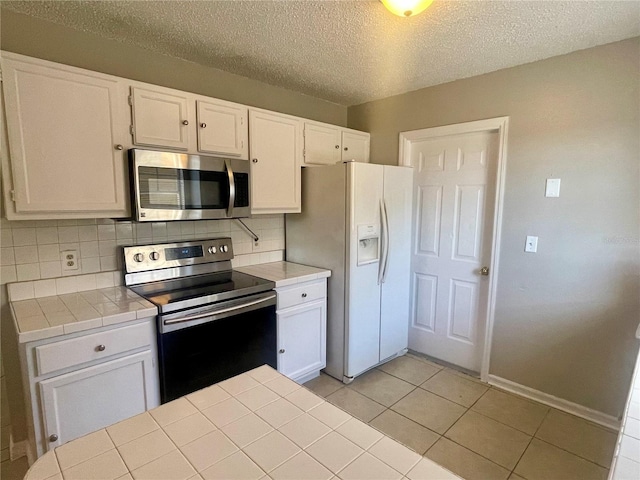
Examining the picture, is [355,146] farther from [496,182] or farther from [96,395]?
[96,395]

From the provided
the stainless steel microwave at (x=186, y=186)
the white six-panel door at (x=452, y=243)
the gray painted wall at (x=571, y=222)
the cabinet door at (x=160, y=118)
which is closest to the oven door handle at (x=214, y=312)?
the stainless steel microwave at (x=186, y=186)

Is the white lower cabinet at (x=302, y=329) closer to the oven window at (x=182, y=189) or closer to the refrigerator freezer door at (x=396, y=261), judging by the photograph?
the refrigerator freezer door at (x=396, y=261)

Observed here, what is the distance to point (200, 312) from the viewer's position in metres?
1.97

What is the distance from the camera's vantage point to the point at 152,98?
1989 mm

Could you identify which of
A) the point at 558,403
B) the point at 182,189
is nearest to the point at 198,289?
the point at 182,189

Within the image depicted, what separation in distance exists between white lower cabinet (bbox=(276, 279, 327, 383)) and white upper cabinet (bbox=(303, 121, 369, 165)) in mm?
1054

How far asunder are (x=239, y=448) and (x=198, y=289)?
148 cm

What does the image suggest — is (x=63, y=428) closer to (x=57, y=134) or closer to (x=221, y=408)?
(x=221, y=408)

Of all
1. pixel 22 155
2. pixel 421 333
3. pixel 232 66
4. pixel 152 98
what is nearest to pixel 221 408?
Result: pixel 22 155

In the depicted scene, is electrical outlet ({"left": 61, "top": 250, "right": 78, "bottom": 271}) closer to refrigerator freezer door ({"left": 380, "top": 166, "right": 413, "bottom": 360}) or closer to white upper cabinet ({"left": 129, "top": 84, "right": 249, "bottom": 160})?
white upper cabinet ({"left": 129, "top": 84, "right": 249, "bottom": 160})

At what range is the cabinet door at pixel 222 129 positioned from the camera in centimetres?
221

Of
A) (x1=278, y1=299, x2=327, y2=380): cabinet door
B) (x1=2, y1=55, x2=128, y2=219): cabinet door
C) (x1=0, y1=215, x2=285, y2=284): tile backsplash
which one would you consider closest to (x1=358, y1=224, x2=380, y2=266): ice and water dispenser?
(x1=278, y1=299, x2=327, y2=380): cabinet door

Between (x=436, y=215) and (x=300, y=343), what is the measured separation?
5.19ft

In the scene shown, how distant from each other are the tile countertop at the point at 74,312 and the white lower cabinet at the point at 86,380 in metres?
0.05
